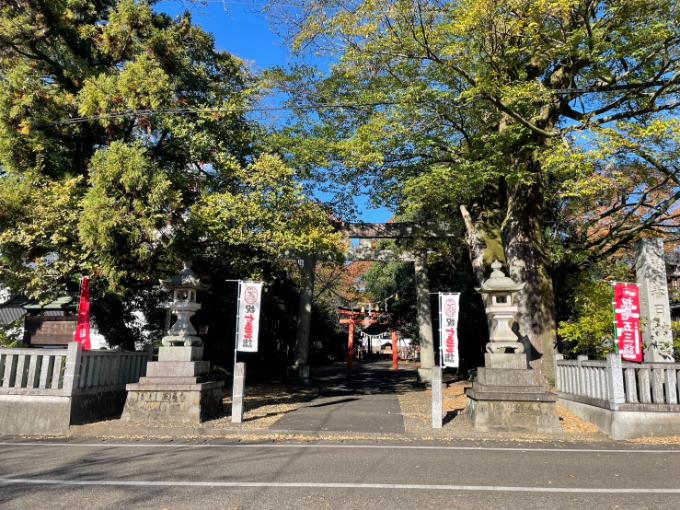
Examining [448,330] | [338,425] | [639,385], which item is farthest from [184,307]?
[639,385]

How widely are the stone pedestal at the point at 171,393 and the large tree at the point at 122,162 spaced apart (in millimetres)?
1858

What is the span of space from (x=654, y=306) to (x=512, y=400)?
11.3 ft

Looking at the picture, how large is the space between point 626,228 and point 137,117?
1323 centimetres

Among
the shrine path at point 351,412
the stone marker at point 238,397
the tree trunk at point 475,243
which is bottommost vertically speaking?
the shrine path at point 351,412

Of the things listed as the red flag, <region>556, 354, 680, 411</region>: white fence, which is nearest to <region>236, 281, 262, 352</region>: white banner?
the red flag

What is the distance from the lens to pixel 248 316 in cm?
1013

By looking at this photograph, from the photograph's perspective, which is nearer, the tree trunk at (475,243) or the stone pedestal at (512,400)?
the stone pedestal at (512,400)

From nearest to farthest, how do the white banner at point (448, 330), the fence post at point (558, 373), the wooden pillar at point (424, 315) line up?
the white banner at point (448, 330) < the fence post at point (558, 373) < the wooden pillar at point (424, 315)

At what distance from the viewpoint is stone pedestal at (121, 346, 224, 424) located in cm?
910

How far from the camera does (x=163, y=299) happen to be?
1485 centimetres

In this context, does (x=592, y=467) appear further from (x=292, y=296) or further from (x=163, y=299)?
(x=292, y=296)

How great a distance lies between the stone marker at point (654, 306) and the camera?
361 inches

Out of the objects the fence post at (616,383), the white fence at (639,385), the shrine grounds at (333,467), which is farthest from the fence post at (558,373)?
the fence post at (616,383)

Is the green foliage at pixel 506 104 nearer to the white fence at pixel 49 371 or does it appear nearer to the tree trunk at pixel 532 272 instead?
the tree trunk at pixel 532 272
